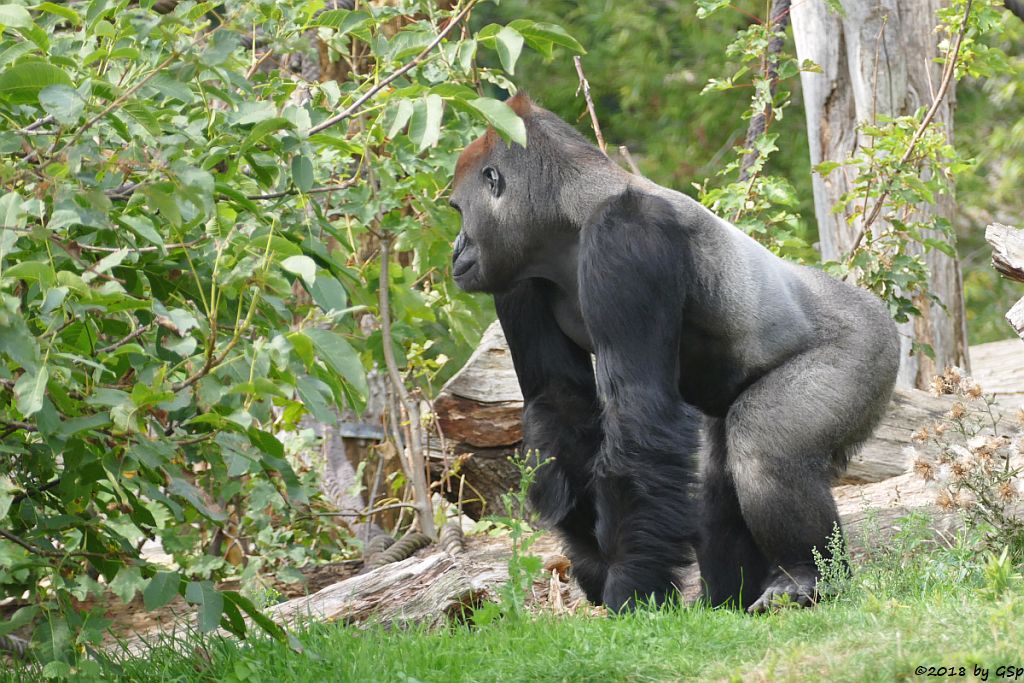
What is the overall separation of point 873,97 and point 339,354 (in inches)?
170

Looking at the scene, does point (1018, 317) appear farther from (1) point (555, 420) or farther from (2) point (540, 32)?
(2) point (540, 32)

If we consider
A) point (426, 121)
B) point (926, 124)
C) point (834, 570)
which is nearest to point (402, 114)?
point (426, 121)

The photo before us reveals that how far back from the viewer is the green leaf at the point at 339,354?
227 cm

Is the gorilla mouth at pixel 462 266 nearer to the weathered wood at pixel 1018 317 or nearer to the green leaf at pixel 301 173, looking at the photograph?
the green leaf at pixel 301 173

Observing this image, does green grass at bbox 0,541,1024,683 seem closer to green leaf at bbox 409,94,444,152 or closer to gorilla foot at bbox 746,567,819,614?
gorilla foot at bbox 746,567,819,614

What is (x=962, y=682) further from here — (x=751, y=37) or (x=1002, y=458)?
(x=751, y=37)

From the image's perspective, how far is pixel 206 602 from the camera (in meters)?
2.62

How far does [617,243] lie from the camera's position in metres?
3.34

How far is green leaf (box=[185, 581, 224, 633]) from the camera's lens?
2600 millimetres

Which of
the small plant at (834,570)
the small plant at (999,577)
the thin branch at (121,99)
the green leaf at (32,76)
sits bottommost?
the small plant at (834,570)

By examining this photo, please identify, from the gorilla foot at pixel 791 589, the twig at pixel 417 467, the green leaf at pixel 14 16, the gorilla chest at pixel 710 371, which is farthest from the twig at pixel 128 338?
the twig at pixel 417 467

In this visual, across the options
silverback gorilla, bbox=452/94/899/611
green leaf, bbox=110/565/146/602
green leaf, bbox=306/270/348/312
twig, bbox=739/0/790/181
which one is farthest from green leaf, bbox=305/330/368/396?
twig, bbox=739/0/790/181

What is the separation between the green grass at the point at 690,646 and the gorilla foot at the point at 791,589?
9.1 inches

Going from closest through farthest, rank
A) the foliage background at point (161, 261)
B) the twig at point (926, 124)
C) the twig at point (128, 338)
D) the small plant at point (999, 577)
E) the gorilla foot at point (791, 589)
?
the foliage background at point (161, 261)
the twig at point (128, 338)
the small plant at point (999, 577)
the gorilla foot at point (791, 589)
the twig at point (926, 124)
